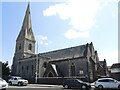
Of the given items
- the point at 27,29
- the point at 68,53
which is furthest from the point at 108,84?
the point at 27,29

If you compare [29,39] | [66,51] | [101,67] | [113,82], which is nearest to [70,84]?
[113,82]

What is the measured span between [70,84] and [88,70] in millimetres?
15010

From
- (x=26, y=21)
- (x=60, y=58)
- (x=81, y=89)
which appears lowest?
(x=81, y=89)

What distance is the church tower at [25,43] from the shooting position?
56.9 metres

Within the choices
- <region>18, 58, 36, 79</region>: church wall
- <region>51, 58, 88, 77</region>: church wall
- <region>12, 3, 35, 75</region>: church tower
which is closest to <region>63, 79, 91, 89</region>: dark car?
<region>51, 58, 88, 77</region>: church wall

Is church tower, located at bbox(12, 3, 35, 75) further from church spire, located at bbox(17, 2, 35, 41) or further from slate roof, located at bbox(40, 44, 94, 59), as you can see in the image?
slate roof, located at bbox(40, 44, 94, 59)

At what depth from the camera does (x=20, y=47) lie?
58375mm

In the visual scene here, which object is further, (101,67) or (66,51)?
(66,51)

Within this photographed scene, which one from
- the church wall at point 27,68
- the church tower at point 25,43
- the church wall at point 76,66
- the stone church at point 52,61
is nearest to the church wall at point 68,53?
the stone church at point 52,61

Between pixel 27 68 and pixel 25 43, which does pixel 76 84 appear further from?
pixel 25 43

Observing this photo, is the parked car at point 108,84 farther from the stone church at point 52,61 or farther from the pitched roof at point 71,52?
the pitched roof at point 71,52

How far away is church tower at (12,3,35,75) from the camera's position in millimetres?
56906

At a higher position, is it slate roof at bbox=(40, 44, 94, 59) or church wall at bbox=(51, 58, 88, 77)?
slate roof at bbox=(40, 44, 94, 59)

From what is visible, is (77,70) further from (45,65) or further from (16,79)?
(16,79)
